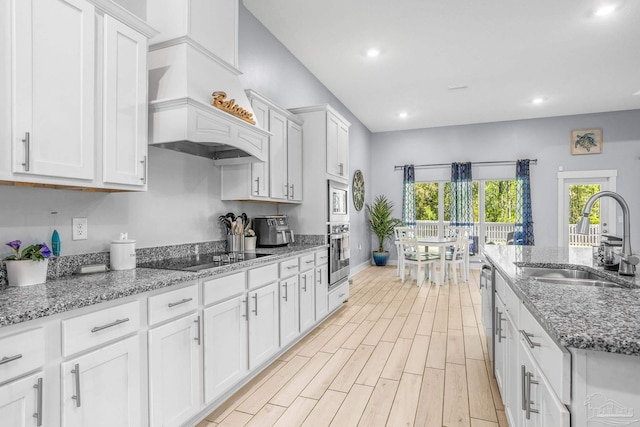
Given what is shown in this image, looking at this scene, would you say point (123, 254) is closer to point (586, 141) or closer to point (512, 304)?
point (512, 304)

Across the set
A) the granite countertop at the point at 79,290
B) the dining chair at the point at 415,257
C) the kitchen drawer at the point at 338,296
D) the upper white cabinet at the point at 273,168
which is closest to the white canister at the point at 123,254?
the granite countertop at the point at 79,290

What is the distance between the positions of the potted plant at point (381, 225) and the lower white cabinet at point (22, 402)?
6713mm

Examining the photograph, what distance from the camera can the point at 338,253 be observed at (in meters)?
4.27

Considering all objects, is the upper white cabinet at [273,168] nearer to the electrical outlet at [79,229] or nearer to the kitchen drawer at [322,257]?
the kitchen drawer at [322,257]

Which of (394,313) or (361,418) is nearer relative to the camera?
(361,418)

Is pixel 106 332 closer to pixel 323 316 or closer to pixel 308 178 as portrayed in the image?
pixel 323 316

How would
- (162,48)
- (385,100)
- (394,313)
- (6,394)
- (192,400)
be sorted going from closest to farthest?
(6,394) < (192,400) < (162,48) < (394,313) < (385,100)

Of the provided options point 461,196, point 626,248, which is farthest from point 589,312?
point 461,196

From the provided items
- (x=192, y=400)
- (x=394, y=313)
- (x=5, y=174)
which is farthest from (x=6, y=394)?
(x=394, y=313)

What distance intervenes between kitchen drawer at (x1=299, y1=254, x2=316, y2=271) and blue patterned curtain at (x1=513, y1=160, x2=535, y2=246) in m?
5.19

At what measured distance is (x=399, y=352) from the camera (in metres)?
3.11

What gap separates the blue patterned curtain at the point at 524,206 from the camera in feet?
23.2

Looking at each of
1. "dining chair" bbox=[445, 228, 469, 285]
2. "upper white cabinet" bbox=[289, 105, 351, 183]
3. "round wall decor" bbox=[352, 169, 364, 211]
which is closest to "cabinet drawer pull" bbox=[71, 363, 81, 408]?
Result: "upper white cabinet" bbox=[289, 105, 351, 183]

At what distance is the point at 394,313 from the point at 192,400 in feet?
9.14
